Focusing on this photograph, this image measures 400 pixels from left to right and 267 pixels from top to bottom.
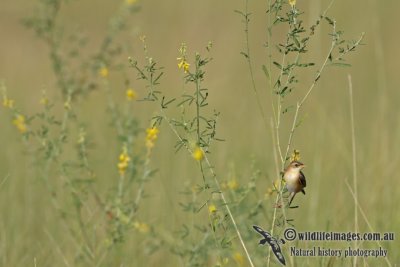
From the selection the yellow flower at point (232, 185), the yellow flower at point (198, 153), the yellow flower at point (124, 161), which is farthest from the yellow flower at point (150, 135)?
the yellow flower at point (198, 153)

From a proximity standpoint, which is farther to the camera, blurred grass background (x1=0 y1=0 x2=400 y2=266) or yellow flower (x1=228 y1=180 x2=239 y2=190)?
blurred grass background (x1=0 y1=0 x2=400 y2=266)

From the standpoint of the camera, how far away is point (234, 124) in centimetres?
625

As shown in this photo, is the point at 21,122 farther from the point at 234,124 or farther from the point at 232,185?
the point at 234,124

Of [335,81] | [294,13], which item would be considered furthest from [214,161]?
[294,13]

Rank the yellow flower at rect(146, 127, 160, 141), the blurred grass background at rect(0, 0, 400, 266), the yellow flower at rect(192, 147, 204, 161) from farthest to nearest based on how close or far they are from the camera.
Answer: the blurred grass background at rect(0, 0, 400, 266)
the yellow flower at rect(146, 127, 160, 141)
the yellow flower at rect(192, 147, 204, 161)

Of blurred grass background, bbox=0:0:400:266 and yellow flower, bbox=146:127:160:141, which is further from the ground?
blurred grass background, bbox=0:0:400:266

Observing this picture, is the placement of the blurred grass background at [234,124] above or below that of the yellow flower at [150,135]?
above

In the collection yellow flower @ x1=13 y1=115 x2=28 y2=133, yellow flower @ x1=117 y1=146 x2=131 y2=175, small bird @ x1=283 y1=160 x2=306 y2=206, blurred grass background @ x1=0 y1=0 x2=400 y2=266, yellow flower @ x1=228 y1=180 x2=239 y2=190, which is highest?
blurred grass background @ x1=0 y1=0 x2=400 y2=266

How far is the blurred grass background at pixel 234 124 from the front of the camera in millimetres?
4301

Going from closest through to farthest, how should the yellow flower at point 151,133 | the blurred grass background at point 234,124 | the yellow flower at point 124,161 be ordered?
the yellow flower at point 151,133, the yellow flower at point 124,161, the blurred grass background at point 234,124

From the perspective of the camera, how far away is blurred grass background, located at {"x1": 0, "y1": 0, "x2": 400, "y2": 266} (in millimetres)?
4301

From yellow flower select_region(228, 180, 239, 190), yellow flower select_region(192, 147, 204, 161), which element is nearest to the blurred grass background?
yellow flower select_region(228, 180, 239, 190)

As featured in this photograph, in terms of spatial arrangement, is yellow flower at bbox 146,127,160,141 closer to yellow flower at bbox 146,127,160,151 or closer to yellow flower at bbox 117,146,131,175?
yellow flower at bbox 146,127,160,151

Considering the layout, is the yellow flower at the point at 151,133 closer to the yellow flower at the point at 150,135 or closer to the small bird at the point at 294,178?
the yellow flower at the point at 150,135
